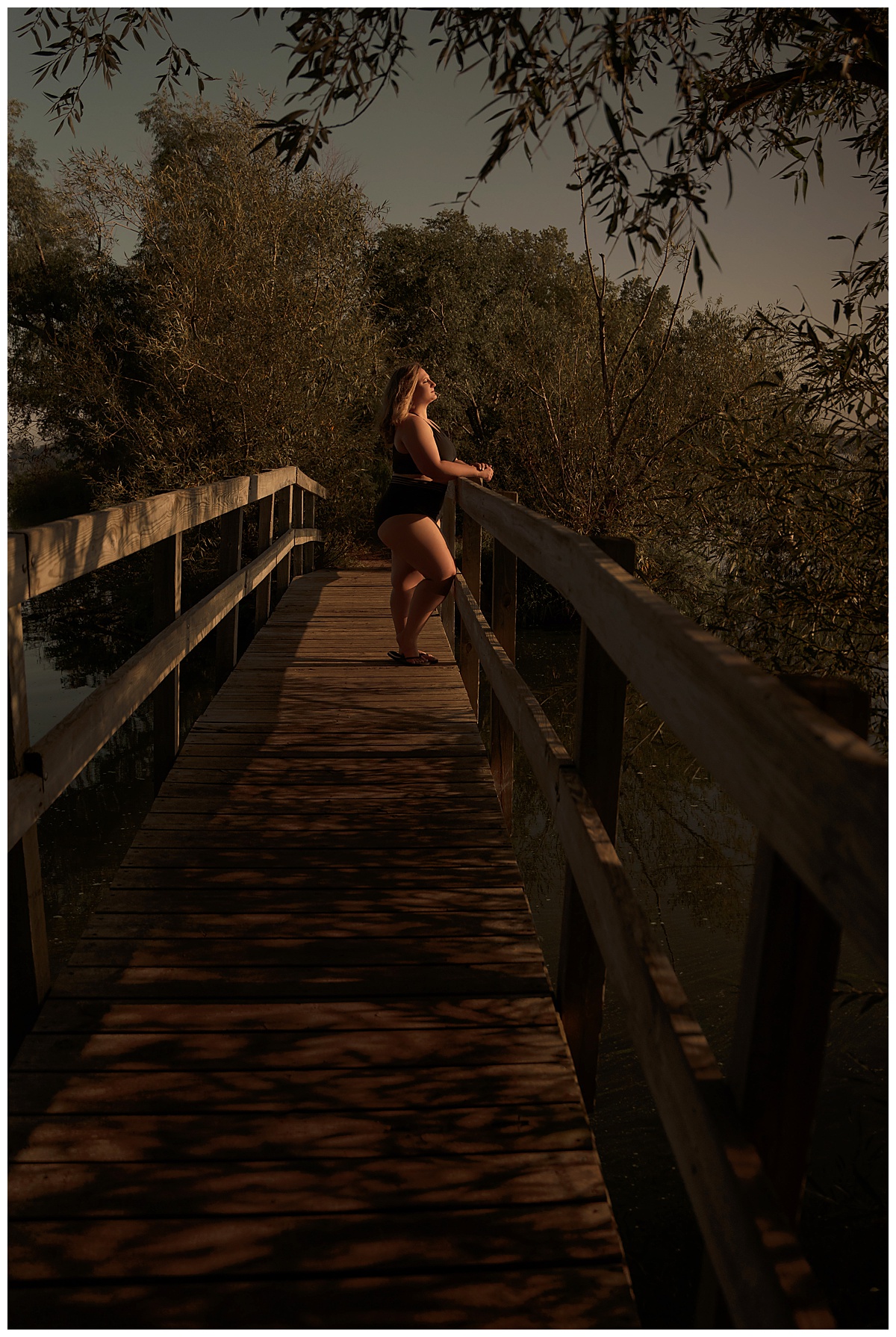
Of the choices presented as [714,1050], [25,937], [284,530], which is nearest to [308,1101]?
[25,937]

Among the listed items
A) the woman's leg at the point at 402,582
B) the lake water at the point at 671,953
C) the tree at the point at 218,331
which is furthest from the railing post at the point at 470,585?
the tree at the point at 218,331

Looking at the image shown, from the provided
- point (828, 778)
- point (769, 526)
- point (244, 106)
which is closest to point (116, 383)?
point (244, 106)

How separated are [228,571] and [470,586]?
1445 millimetres

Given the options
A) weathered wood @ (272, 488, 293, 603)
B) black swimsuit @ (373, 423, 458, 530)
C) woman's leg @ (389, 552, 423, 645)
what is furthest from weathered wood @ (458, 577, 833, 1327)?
weathered wood @ (272, 488, 293, 603)

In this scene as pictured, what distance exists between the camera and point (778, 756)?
97 cm

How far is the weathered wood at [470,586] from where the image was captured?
5.52m

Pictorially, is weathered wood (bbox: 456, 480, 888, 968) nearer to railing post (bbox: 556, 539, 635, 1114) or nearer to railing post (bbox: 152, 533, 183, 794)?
railing post (bbox: 556, 539, 635, 1114)

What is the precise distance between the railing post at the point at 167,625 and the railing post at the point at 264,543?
2904mm

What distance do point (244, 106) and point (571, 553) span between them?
17.4 meters

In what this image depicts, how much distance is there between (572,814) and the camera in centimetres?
209

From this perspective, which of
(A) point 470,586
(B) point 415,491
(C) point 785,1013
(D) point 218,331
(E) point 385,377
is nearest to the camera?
(C) point 785,1013

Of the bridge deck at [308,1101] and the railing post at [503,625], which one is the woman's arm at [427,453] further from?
the bridge deck at [308,1101]

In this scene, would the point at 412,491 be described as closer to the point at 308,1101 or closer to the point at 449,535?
the point at 449,535

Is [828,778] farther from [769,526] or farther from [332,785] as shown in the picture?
[769,526]
